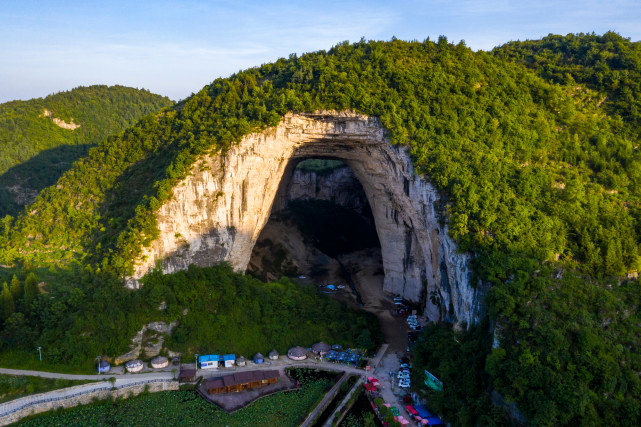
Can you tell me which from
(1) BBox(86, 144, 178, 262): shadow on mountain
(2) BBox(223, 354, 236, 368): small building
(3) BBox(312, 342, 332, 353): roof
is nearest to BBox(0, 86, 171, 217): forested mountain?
(1) BBox(86, 144, 178, 262): shadow on mountain

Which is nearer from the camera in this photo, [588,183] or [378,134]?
[588,183]

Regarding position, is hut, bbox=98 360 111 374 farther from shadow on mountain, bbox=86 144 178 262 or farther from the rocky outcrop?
shadow on mountain, bbox=86 144 178 262

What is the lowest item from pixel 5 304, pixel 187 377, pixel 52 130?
pixel 187 377

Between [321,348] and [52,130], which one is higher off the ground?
[52,130]

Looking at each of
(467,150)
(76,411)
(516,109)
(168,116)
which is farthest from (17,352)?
(516,109)

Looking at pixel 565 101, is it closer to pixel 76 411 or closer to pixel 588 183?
pixel 588 183

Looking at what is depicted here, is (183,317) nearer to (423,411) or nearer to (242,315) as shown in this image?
(242,315)

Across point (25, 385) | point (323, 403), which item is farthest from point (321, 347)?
point (25, 385)
